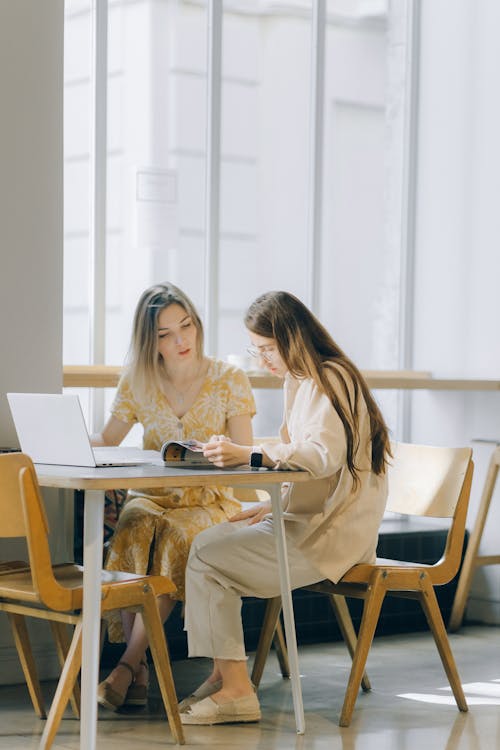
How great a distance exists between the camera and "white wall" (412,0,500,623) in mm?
5344

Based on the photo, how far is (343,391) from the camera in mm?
3430

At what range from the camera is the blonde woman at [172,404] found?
12.2ft

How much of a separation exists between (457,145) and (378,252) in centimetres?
59

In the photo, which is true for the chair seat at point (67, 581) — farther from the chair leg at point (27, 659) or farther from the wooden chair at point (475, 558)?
the wooden chair at point (475, 558)

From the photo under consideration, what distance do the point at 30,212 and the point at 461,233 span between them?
7.65 ft

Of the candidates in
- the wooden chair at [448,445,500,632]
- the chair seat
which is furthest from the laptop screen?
the wooden chair at [448,445,500,632]

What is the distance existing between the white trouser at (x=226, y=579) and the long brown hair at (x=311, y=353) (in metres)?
0.31

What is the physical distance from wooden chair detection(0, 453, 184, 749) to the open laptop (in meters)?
0.17

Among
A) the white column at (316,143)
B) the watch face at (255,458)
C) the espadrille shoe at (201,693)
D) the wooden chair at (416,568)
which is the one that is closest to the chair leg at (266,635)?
the wooden chair at (416,568)

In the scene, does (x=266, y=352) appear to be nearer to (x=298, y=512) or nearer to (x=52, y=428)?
(x=298, y=512)

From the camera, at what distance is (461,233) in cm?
552

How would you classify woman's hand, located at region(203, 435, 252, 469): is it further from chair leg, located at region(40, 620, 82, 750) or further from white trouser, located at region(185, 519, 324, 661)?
chair leg, located at region(40, 620, 82, 750)

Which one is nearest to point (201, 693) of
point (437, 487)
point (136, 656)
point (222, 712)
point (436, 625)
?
point (222, 712)

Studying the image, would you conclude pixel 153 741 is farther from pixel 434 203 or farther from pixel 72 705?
pixel 434 203
